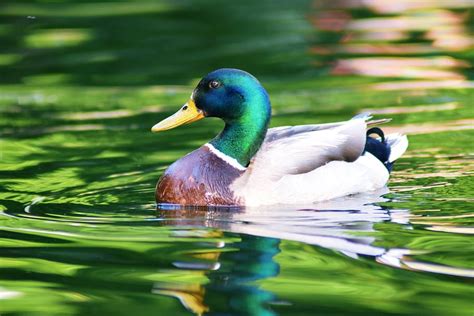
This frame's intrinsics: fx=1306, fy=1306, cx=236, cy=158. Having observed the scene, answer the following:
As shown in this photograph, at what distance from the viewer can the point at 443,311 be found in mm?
6277

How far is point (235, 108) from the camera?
367 inches

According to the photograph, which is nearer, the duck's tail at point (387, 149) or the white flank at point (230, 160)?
the white flank at point (230, 160)

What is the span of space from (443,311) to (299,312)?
2.27 feet

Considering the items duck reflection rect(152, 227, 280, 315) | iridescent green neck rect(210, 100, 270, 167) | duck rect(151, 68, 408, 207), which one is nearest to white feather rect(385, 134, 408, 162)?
duck rect(151, 68, 408, 207)

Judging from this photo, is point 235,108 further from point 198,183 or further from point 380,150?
point 380,150

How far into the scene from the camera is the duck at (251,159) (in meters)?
9.15

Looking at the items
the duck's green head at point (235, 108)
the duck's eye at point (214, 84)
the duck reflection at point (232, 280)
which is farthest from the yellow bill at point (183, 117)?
the duck reflection at point (232, 280)

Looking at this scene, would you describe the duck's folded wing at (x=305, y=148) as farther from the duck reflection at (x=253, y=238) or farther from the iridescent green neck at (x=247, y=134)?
the duck reflection at (x=253, y=238)

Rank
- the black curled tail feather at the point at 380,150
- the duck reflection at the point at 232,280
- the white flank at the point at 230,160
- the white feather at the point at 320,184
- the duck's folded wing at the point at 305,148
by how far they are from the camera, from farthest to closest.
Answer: the black curled tail feather at the point at 380,150
the white flank at the point at 230,160
the duck's folded wing at the point at 305,148
the white feather at the point at 320,184
the duck reflection at the point at 232,280

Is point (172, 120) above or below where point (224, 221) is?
above

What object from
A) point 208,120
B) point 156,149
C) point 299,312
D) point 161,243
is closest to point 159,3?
point 208,120

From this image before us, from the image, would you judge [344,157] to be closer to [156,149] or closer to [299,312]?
[156,149]

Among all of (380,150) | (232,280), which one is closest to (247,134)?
(380,150)

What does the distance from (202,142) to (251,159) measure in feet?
6.64
